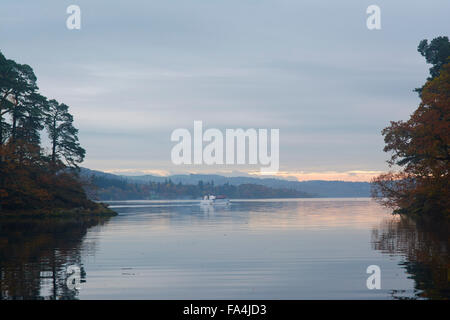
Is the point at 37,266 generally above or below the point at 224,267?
above

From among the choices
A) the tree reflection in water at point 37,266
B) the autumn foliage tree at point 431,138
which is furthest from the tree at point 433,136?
the tree reflection in water at point 37,266

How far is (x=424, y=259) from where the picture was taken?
27.0m

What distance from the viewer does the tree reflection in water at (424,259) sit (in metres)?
18.7

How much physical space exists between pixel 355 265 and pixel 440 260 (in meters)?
4.35

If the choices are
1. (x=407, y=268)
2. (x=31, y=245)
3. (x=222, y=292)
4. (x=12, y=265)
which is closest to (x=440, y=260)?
(x=407, y=268)

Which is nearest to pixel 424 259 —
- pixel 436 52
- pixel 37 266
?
pixel 37 266

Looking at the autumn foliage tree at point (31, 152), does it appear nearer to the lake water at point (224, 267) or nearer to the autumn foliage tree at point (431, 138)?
the lake water at point (224, 267)

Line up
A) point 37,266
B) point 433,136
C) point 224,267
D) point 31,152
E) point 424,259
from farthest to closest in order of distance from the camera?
point 31,152, point 433,136, point 424,259, point 224,267, point 37,266

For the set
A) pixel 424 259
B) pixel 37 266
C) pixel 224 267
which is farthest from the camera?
pixel 424 259

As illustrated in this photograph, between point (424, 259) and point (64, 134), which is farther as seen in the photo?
point (64, 134)

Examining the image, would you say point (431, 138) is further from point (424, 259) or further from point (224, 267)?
point (224, 267)

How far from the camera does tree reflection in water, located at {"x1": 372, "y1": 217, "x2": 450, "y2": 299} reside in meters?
18.7

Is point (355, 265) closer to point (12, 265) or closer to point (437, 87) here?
point (12, 265)

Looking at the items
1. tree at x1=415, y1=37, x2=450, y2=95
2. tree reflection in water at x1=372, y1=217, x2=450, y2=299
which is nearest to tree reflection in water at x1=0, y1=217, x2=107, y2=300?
tree reflection in water at x1=372, y1=217, x2=450, y2=299
